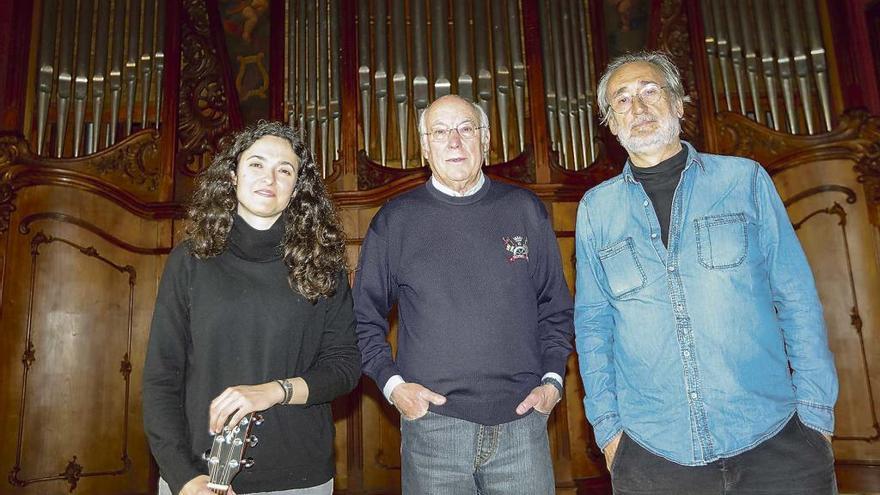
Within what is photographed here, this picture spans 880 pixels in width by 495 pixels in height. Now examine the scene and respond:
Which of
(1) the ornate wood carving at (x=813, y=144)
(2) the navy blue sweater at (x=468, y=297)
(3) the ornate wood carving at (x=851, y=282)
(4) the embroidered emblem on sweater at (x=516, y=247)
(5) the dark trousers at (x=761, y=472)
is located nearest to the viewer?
(5) the dark trousers at (x=761, y=472)

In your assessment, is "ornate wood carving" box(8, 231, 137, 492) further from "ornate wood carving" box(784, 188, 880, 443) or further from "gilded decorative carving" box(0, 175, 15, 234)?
"ornate wood carving" box(784, 188, 880, 443)

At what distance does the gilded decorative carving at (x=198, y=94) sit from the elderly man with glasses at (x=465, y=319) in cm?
263

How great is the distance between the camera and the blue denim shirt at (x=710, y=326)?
4.49 ft

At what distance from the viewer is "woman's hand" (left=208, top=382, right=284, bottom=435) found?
4.36 ft

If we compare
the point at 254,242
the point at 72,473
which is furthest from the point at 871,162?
the point at 72,473

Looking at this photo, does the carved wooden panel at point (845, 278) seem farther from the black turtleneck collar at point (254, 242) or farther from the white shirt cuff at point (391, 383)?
the black turtleneck collar at point (254, 242)

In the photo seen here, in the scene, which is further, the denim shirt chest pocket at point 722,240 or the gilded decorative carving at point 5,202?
the gilded decorative carving at point 5,202

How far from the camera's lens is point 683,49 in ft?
13.7

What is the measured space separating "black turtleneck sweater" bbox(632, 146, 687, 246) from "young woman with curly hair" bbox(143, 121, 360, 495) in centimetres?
84

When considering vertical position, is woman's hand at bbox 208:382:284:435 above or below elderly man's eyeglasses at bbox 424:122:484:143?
below

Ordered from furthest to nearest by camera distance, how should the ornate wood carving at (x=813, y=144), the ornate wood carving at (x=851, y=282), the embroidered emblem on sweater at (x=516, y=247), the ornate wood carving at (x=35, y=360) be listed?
the ornate wood carving at (x=813, y=144), the ornate wood carving at (x=851, y=282), the ornate wood carving at (x=35, y=360), the embroidered emblem on sweater at (x=516, y=247)

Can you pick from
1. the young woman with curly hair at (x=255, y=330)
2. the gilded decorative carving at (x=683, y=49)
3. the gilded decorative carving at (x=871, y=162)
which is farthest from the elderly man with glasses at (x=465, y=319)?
the gilded decorative carving at (x=871, y=162)

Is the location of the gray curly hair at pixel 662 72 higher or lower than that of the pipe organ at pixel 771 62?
lower

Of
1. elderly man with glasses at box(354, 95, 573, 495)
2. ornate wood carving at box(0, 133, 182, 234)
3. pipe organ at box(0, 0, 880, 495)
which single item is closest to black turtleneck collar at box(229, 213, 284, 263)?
elderly man with glasses at box(354, 95, 573, 495)
